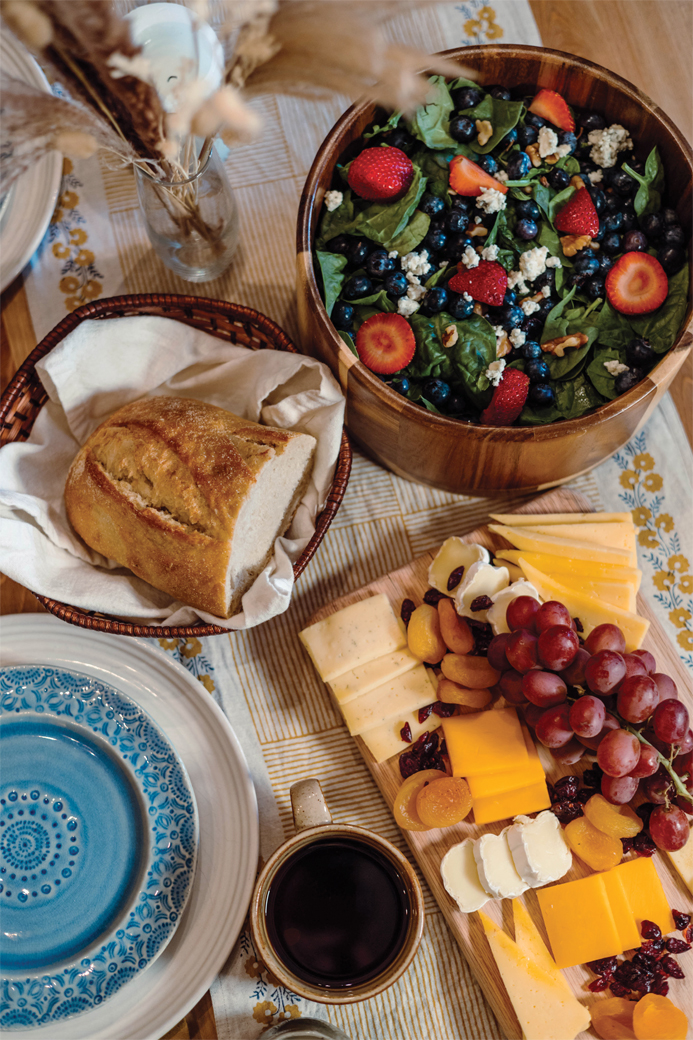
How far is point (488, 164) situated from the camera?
1.43 metres

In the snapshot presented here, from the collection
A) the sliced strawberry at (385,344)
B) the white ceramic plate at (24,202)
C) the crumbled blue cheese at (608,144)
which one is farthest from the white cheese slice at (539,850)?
the white ceramic plate at (24,202)

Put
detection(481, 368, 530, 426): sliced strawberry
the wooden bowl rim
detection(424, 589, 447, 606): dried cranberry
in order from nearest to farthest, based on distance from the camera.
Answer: the wooden bowl rim
detection(481, 368, 530, 426): sliced strawberry
detection(424, 589, 447, 606): dried cranberry

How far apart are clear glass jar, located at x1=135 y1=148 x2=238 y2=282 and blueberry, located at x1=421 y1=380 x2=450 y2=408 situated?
48 centimetres

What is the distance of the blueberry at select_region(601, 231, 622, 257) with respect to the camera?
1397 mm

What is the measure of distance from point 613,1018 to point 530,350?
1.09 m

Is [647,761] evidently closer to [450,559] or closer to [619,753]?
[619,753]

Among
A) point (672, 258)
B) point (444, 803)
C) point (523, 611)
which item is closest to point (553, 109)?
point (672, 258)

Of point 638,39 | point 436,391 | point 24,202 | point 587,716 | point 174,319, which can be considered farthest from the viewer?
point 638,39

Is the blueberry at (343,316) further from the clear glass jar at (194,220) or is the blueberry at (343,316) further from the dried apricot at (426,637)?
the dried apricot at (426,637)

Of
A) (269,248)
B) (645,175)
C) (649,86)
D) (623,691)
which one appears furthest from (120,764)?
(649,86)

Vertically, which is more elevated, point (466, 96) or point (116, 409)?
point (466, 96)

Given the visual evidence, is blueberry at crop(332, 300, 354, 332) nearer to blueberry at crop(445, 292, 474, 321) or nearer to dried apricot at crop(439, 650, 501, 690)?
blueberry at crop(445, 292, 474, 321)

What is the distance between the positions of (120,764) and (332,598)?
0.47 m

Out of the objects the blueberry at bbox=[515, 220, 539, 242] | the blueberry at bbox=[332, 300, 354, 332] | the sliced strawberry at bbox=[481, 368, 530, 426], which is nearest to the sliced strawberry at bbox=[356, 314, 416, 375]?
the blueberry at bbox=[332, 300, 354, 332]
